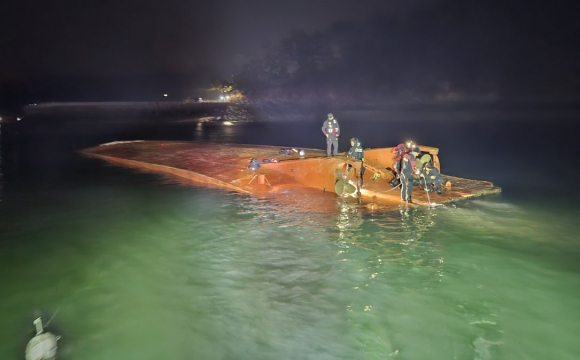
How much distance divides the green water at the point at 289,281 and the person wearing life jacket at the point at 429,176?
1295 millimetres

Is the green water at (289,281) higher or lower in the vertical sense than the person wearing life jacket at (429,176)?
lower

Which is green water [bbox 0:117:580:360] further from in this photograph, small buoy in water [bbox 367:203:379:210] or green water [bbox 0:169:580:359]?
small buoy in water [bbox 367:203:379:210]

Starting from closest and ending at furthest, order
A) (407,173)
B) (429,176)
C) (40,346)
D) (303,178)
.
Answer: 1. (40,346)
2. (407,173)
3. (429,176)
4. (303,178)

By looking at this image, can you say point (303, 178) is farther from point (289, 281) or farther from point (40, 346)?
point (40, 346)

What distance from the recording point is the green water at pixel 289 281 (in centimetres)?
666

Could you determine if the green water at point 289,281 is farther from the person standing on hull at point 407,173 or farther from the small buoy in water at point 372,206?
the person standing on hull at point 407,173

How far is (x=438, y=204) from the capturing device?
14.2 m

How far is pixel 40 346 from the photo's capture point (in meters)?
5.95

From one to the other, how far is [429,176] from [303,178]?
4537mm

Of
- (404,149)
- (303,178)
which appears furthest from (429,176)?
(303,178)

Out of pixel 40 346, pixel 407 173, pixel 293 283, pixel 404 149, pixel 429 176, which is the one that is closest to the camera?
pixel 40 346

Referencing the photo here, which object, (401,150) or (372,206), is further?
(401,150)

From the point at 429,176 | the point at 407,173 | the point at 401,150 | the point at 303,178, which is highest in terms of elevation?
the point at 401,150

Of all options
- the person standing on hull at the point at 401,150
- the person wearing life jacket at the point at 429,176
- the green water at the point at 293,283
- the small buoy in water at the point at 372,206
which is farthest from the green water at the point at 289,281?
the person standing on hull at the point at 401,150
